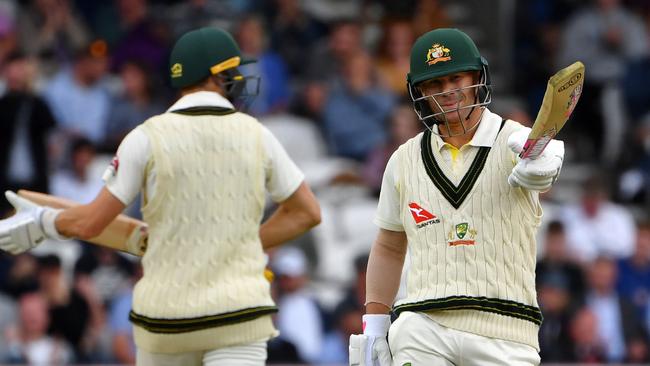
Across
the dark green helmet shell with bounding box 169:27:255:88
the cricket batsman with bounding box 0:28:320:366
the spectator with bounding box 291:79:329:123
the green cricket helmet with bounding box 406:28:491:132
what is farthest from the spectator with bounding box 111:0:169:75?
the green cricket helmet with bounding box 406:28:491:132

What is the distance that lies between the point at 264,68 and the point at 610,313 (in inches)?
144

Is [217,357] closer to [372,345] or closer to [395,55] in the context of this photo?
[372,345]

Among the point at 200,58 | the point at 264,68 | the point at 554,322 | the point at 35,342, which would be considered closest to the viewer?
the point at 200,58

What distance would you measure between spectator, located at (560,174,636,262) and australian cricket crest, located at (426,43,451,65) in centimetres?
682

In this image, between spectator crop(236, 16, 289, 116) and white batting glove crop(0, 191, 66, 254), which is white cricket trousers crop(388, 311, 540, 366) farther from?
spectator crop(236, 16, 289, 116)

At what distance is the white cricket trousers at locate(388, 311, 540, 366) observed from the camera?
6.00 m

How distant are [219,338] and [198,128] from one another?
87 cm

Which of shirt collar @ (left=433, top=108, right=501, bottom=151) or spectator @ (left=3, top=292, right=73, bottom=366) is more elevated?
shirt collar @ (left=433, top=108, right=501, bottom=151)

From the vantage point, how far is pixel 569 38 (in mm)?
14961

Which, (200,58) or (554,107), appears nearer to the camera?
(554,107)

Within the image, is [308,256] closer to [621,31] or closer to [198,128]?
[621,31]

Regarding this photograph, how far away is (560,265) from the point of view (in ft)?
40.7

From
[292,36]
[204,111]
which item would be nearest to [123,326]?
[292,36]

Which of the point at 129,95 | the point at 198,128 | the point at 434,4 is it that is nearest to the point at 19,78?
the point at 129,95
